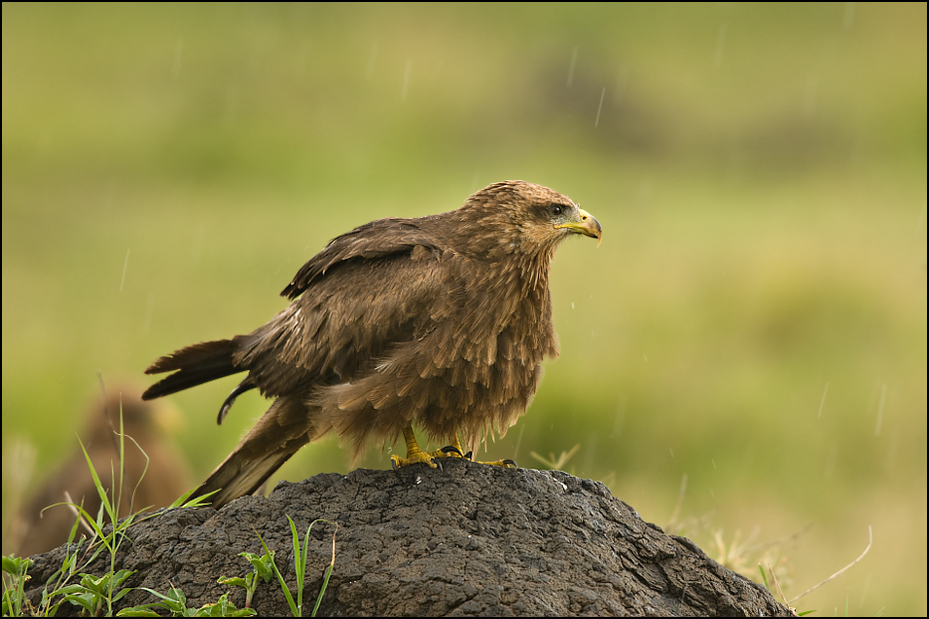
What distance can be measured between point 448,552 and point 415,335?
3.27 feet

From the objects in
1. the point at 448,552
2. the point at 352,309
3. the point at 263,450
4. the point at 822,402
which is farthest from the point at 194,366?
the point at 822,402

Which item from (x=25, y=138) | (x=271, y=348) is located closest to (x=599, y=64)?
(x=25, y=138)

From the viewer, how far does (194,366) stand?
4.59m

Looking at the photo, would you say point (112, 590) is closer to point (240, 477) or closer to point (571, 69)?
point (240, 477)

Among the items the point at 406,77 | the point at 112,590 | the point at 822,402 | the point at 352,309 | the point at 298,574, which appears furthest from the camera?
the point at 406,77

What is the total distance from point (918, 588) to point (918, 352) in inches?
138

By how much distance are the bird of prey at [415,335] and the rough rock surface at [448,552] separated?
30 cm

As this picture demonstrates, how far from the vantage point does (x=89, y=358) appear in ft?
39.1

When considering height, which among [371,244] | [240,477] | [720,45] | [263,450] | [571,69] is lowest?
[240,477]

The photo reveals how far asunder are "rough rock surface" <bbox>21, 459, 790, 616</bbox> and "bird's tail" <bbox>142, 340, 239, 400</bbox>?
3.00 ft

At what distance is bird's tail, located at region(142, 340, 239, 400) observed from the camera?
4.48m

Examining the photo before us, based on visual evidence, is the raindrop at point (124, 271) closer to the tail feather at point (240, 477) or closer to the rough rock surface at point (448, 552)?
the tail feather at point (240, 477)

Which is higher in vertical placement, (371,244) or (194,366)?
(371,244)

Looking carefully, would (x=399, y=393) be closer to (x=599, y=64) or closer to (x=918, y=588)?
(x=918, y=588)
